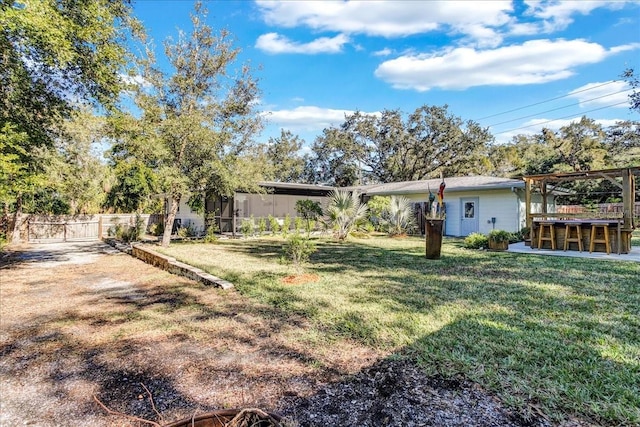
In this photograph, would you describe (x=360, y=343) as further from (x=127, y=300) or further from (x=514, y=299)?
(x=127, y=300)

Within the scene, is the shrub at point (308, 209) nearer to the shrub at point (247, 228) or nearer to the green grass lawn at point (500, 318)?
the shrub at point (247, 228)

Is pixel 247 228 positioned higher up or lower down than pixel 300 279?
higher up

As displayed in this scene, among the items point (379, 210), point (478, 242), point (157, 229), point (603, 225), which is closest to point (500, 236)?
point (478, 242)

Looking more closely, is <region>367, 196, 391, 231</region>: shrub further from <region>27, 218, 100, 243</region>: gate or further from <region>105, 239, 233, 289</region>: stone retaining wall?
<region>27, 218, 100, 243</region>: gate

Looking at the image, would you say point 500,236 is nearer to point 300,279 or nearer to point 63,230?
point 300,279

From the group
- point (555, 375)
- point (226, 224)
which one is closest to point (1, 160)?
point (555, 375)

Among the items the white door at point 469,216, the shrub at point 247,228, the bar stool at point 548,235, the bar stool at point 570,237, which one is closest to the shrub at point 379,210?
the white door at point 469,216

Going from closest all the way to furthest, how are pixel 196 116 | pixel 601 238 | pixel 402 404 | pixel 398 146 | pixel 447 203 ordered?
1. pixel 402 404
2. pixel 601 238
3. pixel 196 116
4. pixel 447 203
5. pixel 398 146

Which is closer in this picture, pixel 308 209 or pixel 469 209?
pixel 469 209

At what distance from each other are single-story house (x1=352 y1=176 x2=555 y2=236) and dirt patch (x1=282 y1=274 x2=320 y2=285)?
407 inches

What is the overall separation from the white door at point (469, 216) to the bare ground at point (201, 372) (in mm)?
13247

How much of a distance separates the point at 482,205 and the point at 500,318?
12516 millimetres

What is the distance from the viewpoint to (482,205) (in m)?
15.3

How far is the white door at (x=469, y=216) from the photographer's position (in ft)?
51.0
